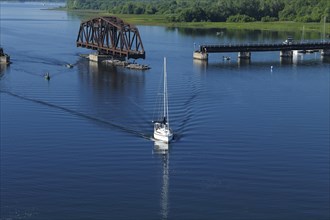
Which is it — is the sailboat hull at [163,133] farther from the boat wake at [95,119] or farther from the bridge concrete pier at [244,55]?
the bridge concrete pier at [244,55]

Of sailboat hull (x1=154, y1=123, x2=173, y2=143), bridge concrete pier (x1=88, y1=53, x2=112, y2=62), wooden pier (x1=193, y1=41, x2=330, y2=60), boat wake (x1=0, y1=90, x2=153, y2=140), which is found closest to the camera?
sailboat hull (x1=154, y1=123, x2=173, y2=143)

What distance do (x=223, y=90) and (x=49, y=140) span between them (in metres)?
34.1

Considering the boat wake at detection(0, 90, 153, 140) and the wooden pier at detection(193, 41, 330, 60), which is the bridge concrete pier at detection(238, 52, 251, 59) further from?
the boat wake at detection(0, 90, 153, 140)

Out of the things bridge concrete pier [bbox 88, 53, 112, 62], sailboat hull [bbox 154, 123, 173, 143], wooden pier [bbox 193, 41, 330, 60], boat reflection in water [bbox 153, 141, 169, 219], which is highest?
wooden pier [bbox 193, 41, 330, 60]

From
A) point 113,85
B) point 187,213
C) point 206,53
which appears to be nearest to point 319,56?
point 206,53

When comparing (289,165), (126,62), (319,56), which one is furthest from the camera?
(319,56)

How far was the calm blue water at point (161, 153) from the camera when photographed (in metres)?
44.8

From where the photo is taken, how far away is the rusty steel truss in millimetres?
112075

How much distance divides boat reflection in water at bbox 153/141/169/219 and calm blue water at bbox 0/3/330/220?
148mm

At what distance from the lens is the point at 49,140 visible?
6053 cm

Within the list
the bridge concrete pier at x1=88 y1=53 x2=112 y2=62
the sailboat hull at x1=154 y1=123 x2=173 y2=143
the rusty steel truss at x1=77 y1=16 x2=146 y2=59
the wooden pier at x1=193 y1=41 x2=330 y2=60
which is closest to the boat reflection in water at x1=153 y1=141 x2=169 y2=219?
the sailboat hull at x1=154 y1=123 x2=173 y2=143

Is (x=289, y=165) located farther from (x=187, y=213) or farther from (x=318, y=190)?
(x=187, y=213)

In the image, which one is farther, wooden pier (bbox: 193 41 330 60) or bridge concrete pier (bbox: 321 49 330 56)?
bridge concrete pier (bbox: 321 49 330 56)

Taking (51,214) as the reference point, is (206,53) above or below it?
above
